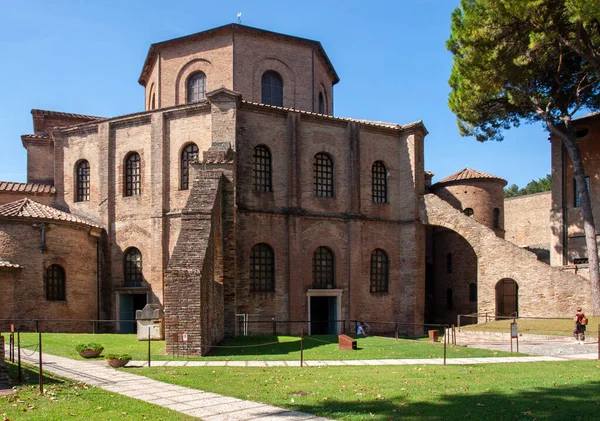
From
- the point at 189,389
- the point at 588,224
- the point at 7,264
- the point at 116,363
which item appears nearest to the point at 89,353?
the point at 116,363

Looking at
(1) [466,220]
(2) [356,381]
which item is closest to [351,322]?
(1) [466,220]

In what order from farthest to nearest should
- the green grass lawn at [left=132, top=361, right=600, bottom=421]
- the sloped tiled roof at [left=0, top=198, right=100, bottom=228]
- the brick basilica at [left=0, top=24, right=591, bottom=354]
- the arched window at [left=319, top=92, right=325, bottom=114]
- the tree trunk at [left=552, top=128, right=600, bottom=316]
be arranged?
the arched window at [left=319, top=92, right=325, bottom=114]
the tree trunk at [left=552, top=128, right=600, bottom=316]
the brick basilica at [left=0, top=24, right=591, bottom=354]
the sloped tiled roof at [left=0, top=198, right=100, bottom=228]
the green grass lawn at [left=132, top=361, right=600, bottom=421]

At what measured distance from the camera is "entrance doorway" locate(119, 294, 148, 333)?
2541cm

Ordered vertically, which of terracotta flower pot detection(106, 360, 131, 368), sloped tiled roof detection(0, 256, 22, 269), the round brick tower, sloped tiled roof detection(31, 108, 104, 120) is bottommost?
terracotta flower pot detection(106, 360, 131, 368)

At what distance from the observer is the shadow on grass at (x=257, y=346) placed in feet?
55.6

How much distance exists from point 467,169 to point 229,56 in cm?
1689

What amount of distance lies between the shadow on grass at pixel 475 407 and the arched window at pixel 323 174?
679 inches

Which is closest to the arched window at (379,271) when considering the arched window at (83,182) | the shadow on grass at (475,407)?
the arched window at (83,182)

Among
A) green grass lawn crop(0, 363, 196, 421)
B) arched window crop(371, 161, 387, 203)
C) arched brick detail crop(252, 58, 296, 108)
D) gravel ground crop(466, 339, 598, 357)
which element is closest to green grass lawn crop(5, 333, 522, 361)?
gravel ground crop(466, 339, 598, 357)

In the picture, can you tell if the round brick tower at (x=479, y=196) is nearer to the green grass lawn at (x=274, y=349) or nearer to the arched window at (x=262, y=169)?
the arched window at (x=262, y=169)

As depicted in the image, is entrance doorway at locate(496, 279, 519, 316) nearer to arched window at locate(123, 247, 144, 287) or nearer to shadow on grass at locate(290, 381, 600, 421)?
arched window at locate(123, 247, 144, 287)

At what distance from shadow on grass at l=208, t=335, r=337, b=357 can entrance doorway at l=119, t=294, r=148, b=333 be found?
6.81 metres

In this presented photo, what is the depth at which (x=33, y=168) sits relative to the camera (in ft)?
94.9

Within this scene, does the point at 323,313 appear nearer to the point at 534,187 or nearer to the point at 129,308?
→ the point at 129,308
